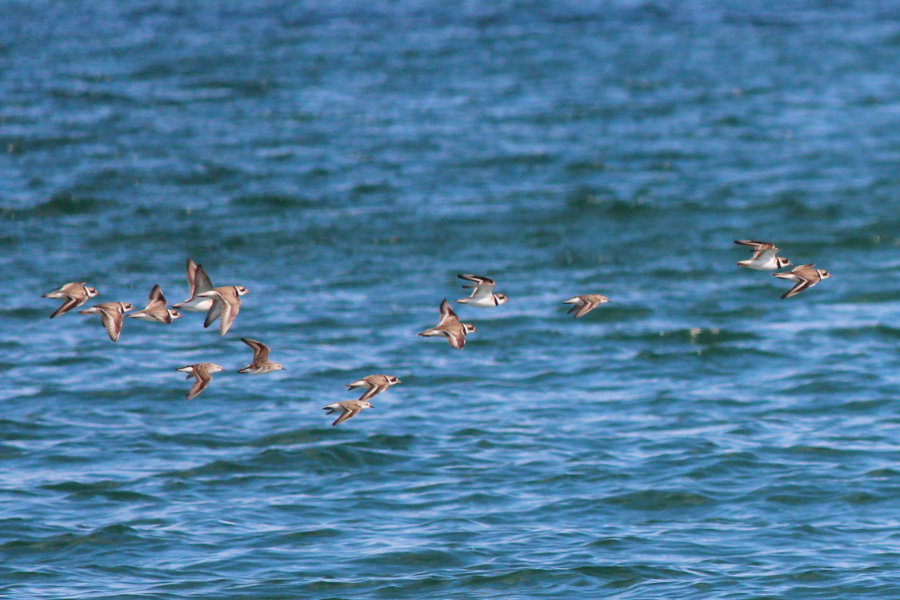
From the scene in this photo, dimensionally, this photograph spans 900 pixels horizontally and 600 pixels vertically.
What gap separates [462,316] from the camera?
2998cm

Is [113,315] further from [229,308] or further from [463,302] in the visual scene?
[463,302]

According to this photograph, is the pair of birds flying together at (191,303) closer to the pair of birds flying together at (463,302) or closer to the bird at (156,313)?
the bird at (156,313)

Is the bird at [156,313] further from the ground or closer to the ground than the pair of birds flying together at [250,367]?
further from the ground

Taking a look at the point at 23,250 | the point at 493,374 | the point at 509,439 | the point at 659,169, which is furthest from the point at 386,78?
the point at 509,439

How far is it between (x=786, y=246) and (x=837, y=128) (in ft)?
42.1

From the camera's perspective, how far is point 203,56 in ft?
177

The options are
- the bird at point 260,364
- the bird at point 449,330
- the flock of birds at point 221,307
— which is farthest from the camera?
the bird at point 260,364

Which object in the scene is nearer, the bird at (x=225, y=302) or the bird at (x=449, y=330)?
the bird at (x=449, y=330)

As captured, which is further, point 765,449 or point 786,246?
point 786,246

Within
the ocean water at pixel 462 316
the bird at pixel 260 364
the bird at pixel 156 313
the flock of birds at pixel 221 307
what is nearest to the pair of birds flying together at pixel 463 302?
the flock of birds at pixel 221 307

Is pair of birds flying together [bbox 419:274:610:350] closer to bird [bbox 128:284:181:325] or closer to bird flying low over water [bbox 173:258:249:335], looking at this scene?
bird flying low over water [bbox 173:258:249:335]

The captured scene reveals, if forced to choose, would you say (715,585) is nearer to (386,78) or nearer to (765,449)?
(765,449)

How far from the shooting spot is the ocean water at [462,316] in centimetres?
1908

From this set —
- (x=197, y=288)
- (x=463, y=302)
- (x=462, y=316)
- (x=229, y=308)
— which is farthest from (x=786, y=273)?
(x=462, y=316)
